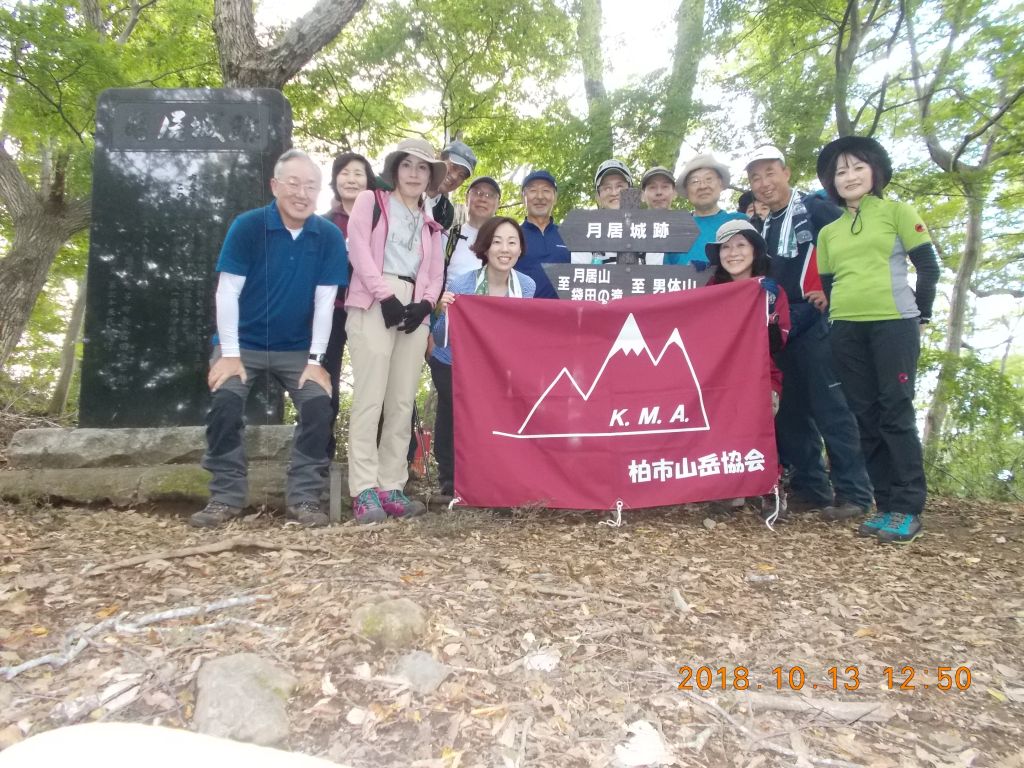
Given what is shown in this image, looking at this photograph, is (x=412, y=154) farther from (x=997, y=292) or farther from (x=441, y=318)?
(x=997, y=292)

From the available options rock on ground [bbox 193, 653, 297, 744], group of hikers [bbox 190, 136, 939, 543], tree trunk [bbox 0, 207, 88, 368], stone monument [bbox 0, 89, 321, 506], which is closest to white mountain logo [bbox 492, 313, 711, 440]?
group of hikers [bbox 190, 136, 939, 543]

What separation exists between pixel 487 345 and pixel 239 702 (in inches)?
105

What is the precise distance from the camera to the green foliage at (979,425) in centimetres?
704

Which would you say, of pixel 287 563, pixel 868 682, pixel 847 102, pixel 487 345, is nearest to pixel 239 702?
pixel 287 563

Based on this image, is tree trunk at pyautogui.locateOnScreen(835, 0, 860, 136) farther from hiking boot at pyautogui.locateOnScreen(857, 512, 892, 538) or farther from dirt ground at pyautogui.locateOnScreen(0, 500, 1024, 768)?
dirt ground at pyautogui.locateOnScreen(0, 500, 1024, 768)

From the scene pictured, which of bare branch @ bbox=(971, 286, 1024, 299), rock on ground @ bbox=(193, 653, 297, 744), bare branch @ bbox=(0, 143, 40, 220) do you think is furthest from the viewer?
bare branch @ bbox=(971, 286, 1024, 299)

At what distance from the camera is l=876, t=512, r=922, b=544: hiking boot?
12.2ft

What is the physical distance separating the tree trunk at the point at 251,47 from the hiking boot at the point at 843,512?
5974mm

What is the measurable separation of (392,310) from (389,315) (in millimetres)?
40

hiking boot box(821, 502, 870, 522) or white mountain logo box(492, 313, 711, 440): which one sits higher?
white mountain logo box(492, 313, 711, 440)

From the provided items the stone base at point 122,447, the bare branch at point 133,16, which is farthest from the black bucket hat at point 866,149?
the bare branch at point 133,16

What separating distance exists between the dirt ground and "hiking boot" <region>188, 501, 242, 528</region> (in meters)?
0.08
